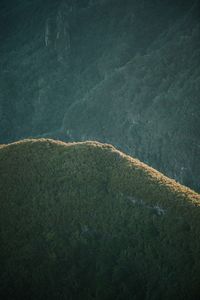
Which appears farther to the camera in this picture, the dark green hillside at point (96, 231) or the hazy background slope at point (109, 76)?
the hazy background slope at point (109, 76)

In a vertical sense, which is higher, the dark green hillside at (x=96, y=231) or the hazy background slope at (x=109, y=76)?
the dark green hillside at (x=96, y=231)

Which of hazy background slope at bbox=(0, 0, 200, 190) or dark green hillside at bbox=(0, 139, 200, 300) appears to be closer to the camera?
dark green hillside at bbox=(0, 139, 200, 300)

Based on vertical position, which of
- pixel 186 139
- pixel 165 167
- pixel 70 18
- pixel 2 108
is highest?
pixel 70 18

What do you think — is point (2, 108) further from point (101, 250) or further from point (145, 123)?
point (101, 250)

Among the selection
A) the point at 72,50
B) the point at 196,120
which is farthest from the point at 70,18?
the point at 196,120

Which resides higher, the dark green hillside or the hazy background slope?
the dark green hillside
